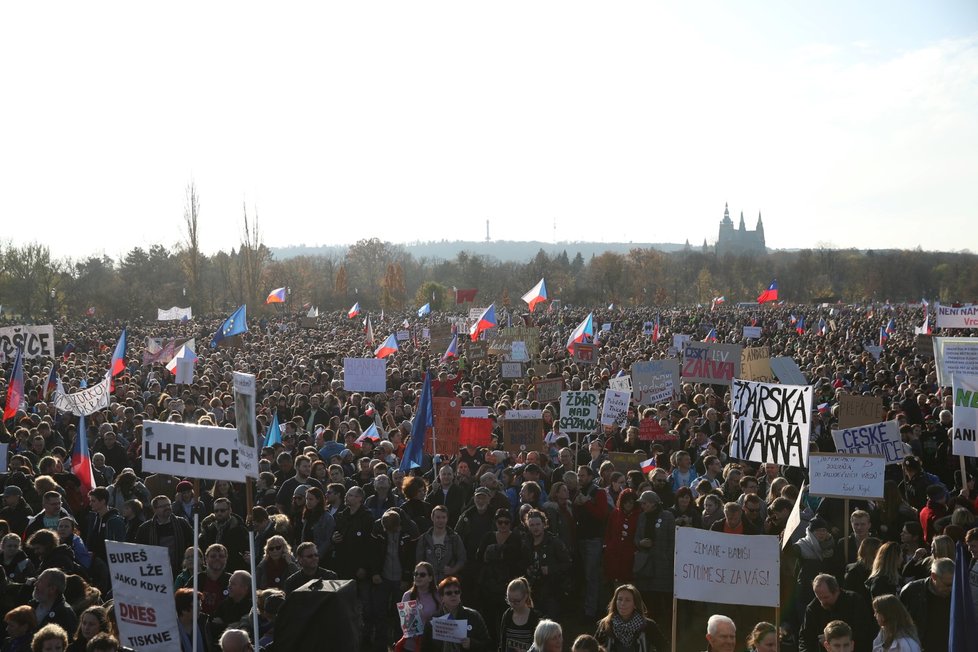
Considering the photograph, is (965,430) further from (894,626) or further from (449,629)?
(449,629)

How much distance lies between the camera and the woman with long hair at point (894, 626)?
5867 mm

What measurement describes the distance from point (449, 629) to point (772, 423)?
18.2 feet

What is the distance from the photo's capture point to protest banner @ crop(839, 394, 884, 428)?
1397 centimetres

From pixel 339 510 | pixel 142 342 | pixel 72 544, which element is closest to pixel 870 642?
pixel 339 510

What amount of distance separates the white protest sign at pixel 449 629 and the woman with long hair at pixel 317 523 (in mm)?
2721

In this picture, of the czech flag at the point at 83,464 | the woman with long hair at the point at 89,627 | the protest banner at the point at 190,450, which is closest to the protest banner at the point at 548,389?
the czech flag at the point at 83,464

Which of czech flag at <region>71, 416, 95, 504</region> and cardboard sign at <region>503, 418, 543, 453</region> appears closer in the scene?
czech flag at <region>71, 416, 95, 504</region>

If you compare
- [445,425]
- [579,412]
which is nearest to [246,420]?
[445,425]

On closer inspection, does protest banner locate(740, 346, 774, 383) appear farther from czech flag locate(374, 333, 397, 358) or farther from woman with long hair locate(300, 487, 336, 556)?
woman with long hair locate(300, 487, 336, 556)

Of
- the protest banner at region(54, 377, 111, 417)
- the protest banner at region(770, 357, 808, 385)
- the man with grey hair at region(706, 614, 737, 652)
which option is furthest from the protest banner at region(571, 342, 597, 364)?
the man with grey hair at region(706, 614, 737, 652)

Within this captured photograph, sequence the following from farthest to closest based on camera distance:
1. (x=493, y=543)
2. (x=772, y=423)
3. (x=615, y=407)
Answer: (x=615, y=407) < (x=772, y=423) < (x=493, y=543)

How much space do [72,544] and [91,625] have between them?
7.65 feet

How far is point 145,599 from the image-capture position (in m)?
6.39

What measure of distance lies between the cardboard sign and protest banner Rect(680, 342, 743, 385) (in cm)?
596
